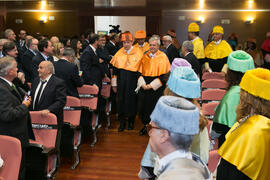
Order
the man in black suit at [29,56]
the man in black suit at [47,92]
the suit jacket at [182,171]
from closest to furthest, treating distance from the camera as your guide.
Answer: the suit jacket at [182,171] < the man in black suit at [47,92] < the man in black suit at [29,56]

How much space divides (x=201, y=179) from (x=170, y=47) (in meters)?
5.75

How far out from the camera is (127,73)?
19.4 ft

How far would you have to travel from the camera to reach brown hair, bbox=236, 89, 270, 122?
2.03m

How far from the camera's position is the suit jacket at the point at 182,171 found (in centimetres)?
128

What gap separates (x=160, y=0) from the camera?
1167 centimetres

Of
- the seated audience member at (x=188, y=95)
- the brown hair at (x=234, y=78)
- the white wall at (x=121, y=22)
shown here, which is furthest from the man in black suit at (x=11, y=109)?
the white wall at (x=121, y=22)

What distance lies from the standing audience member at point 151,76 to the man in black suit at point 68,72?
113cm

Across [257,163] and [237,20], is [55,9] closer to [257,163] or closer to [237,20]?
[237,20]

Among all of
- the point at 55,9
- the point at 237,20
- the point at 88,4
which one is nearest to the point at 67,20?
the point at 55,9

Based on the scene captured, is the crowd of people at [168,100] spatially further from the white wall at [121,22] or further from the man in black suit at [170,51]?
the white wall at [121,22]

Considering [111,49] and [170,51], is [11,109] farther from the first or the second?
[111,49]

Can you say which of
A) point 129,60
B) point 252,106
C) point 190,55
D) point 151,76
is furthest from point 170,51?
point 252,106

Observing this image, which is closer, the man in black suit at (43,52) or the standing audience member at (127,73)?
the man in black suit at (43,52)


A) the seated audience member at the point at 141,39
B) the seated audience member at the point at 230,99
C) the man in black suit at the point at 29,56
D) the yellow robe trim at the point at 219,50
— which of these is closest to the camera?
the seated audience member at the point at 230,99
